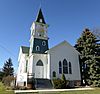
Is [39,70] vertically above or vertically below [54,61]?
below

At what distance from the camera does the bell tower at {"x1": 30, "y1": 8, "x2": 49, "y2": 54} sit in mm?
29297

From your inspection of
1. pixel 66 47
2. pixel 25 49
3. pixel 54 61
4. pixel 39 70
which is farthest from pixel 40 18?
pixel 39 70

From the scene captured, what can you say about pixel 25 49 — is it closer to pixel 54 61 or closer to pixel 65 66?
pixel 54 61

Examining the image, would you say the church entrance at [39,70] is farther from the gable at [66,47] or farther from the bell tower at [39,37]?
the gable at [66,47]

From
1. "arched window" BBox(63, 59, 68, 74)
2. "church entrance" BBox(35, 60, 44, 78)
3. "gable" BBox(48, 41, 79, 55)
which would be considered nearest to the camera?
"church entrance" BBox(35, 60, 44, 78)

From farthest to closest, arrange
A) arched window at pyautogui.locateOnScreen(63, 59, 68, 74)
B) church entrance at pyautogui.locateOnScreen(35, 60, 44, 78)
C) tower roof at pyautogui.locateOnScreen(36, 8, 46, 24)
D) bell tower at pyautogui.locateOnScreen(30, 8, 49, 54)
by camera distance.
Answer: tower roof at pyautogui.locateOnScreen(36, 8, 46, 24), bell tower at pyautogui.locateOnScreen(30, 8, 49, 54), arched window at pyautogui.locateOnScreen(63, 59, 68, 74), church entrance at pyautogui.locateOnScreen(35, 60, 44, 78)

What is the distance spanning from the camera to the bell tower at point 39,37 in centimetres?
2930

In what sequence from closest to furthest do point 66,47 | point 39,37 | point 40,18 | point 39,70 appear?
point 39,70
point 66,47
point 39,37
point 40,18

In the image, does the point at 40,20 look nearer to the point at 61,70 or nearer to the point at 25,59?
the point at 25,59

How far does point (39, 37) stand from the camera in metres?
30.3

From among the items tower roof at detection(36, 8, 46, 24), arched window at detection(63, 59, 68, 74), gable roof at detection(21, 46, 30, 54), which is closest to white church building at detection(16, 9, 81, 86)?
arched window at detection(63, 59, 68, 74)

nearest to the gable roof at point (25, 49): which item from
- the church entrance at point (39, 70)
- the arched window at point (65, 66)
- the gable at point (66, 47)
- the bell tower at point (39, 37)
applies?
the bell tower at point (39, 37)

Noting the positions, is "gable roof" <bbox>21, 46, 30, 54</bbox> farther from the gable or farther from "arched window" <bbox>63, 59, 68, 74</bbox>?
"arched window" <bbox>63, 59, 68, 74</bbox>

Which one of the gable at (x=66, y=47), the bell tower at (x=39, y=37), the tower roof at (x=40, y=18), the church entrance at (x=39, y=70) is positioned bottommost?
the church entrance at (x=39, y=70)
